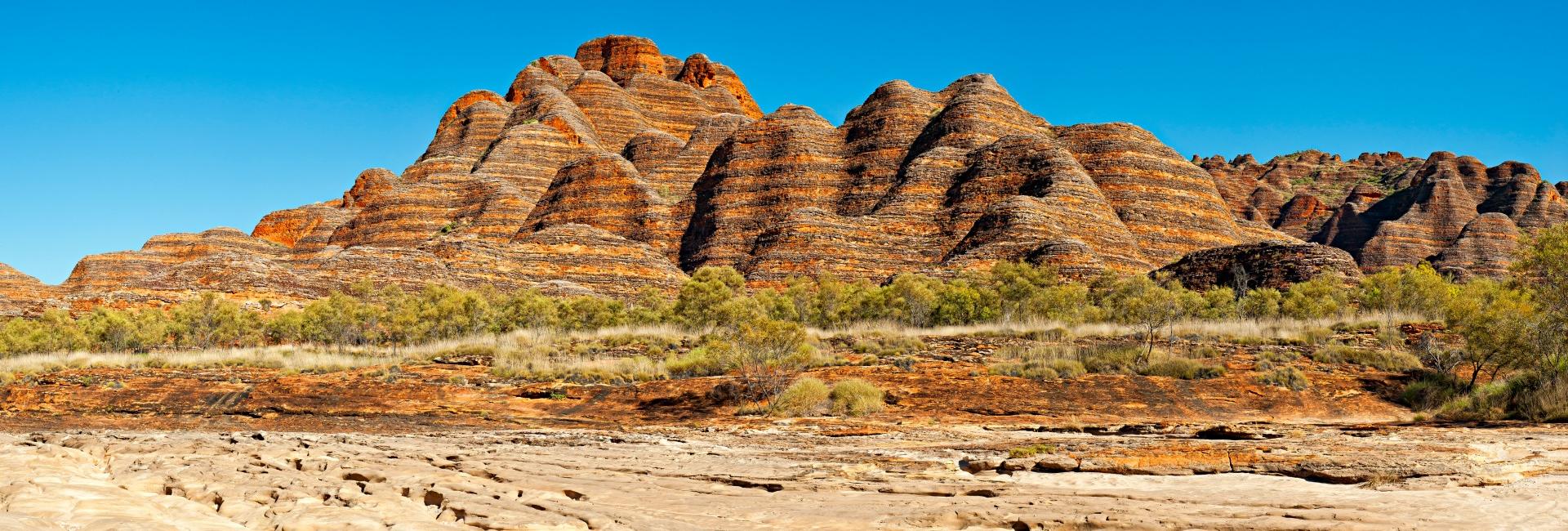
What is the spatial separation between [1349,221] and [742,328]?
124910mm

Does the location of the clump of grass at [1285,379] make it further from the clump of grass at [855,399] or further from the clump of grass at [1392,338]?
the clump of grass at [855,399]

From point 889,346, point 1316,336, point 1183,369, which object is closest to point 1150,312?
point 1316,336

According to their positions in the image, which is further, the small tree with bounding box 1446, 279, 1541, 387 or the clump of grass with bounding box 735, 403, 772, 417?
the clump of grass with bounding box 735, 403, 772, 417

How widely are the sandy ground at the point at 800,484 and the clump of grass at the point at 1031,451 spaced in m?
0.28

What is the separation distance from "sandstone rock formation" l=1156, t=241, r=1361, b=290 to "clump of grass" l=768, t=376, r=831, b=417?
33.8 meters

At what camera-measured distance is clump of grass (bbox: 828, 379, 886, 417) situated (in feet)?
56.6

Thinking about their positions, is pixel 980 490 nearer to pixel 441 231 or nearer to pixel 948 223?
pixel 948 223

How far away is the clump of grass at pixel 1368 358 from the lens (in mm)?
19859

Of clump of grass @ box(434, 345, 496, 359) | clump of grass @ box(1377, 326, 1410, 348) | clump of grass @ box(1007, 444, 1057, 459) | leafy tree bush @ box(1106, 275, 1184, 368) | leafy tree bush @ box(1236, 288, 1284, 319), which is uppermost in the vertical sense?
leafy tree bush @ box(1236, 288, 1284, 319)

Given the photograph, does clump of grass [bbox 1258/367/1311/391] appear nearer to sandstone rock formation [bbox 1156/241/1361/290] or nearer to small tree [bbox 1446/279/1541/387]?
small tree [bbox 1446/279/1541/387]

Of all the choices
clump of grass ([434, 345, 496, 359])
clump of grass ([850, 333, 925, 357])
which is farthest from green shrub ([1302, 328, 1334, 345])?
clump of grass ([434, 345, 496, 359])

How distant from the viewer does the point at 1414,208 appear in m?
112

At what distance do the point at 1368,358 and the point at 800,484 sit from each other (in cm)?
1873

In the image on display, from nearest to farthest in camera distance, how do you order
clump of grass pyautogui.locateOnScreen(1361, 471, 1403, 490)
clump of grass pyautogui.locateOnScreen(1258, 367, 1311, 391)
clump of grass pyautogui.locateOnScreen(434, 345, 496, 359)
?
1. clump of grass pyautogui.locateOnScreen(1361, 471, 1403, 490)
2. clump of grass pyautogui.locateOnScreen(1258, 367, 1311, 391)
3. clump of grass pyautogui.locateOnScreen(434, 345, 496, 359)
